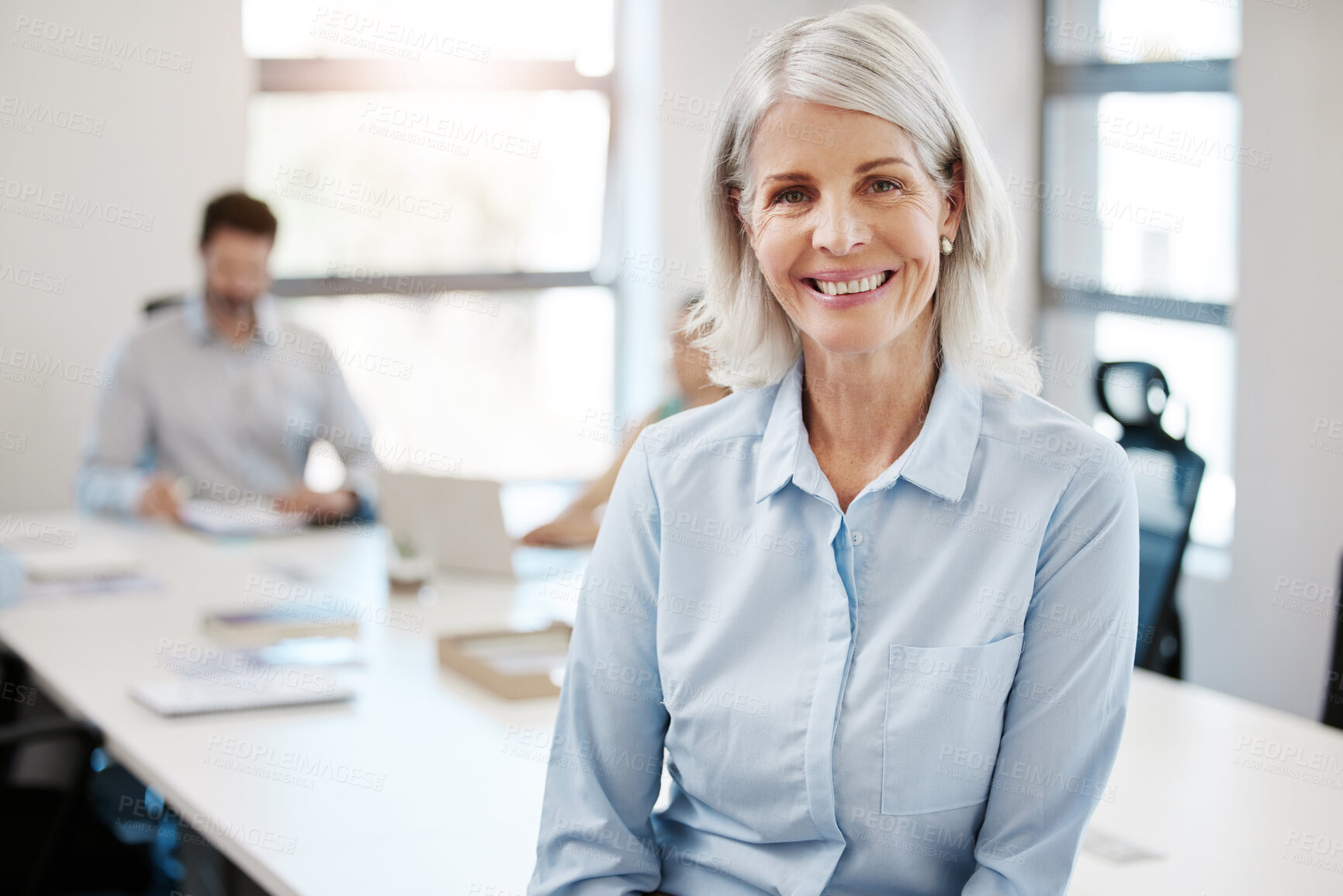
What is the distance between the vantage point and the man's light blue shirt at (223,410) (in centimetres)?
411

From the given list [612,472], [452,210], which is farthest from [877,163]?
[452,210]

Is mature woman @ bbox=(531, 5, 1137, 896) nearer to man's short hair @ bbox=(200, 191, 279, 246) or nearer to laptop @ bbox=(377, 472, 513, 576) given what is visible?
laptop @ bbox=(377, 472, 513, 576)

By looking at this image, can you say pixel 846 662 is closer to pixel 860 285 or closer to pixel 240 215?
pixel 860 285

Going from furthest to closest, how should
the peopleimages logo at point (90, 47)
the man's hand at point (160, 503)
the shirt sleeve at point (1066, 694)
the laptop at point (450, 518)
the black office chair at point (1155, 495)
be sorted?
the peopleimages logo at point (90, 47), the man's hand at point (160, 503), the laptop at point (450, 518), the black office chair at point (1155, 495), the shirt sleeve at point (1066, 694)

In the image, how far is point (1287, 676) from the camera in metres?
4.29

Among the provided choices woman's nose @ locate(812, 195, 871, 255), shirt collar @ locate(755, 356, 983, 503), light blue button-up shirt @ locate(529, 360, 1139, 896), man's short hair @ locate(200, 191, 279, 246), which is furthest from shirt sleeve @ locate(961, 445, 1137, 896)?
man's short hair @ locate(200, 191, 279, 246)

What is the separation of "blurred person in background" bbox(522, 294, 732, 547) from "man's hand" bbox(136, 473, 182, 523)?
3.33 feet

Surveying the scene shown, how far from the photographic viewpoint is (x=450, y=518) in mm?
3240

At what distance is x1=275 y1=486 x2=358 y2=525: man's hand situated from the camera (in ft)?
12.3

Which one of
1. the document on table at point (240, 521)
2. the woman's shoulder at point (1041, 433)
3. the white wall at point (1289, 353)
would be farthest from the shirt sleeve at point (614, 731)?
the white wall at point (1289, 353)

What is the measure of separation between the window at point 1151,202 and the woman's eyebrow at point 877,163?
3.30m

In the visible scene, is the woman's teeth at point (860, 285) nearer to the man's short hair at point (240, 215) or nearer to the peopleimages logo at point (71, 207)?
the man's short hair at point (240, 215)

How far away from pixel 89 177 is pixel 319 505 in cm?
202

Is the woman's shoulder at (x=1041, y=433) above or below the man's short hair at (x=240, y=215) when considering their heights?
below
